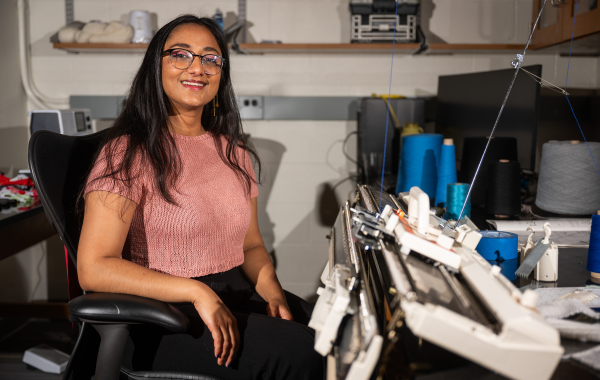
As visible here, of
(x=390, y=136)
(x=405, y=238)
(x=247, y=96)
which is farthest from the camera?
(x=247, y=96)

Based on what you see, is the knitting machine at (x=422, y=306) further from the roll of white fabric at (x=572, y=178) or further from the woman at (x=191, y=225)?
the roll of white fabric at (x=572, y=178)

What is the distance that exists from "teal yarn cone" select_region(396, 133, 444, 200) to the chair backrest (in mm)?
1099

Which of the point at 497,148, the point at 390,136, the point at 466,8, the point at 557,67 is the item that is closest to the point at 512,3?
the point at 466,8

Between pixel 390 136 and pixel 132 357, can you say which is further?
pixel 390 136

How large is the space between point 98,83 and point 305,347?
209 cm

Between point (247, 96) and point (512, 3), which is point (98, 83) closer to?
point (247, 96)

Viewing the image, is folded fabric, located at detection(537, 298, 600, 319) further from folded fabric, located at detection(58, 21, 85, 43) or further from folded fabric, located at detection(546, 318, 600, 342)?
folded fabric, located at detection(58, 21, 85, 43)

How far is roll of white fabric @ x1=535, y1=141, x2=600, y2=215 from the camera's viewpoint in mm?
1294

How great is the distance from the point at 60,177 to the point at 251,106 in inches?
58.6

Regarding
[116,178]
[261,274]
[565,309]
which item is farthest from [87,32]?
[565,309]

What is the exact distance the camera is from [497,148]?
1.61 meters

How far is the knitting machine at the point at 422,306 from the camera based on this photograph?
530 millimetres

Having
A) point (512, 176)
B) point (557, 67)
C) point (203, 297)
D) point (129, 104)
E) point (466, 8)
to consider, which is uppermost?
point (466, 8)

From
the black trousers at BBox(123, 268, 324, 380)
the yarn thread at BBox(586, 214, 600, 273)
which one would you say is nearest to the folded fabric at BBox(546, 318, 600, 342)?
the yarn thread at BBox(586, 214, 600, 273)
